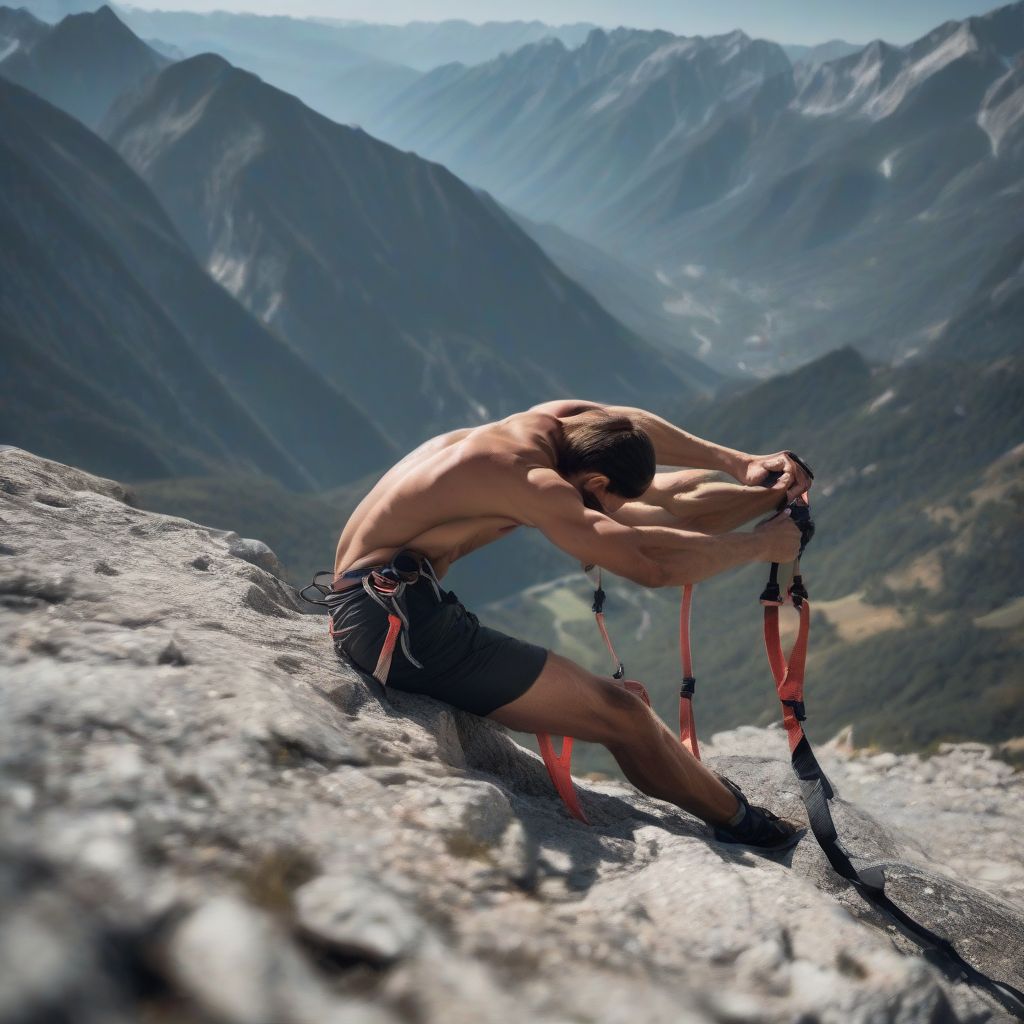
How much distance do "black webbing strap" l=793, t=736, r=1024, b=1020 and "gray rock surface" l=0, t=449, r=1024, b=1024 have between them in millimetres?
165

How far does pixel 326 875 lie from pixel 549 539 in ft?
10.2

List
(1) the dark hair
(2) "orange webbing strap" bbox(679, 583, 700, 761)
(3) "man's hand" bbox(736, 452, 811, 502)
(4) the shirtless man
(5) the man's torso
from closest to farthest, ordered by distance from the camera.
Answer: (4) the shirtless man, (5) the man's torso, (1) the dark hair, (3) "man's hand" bbox(736, 452, 811, 502), (2) "orange webbing strap" bbox(679, 583, 700, 761)

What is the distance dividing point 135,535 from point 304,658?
11.4 feet

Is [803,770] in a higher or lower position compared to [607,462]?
lower

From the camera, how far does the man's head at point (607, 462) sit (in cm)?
707

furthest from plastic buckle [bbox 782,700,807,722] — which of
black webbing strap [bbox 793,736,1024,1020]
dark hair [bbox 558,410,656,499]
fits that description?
dark hair [bbox 558,410,656,499]

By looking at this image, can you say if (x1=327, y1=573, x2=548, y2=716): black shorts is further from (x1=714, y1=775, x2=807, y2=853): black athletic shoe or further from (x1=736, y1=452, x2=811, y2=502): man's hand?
(x1=736, y1=452, x2=811, y2=502): man's hand

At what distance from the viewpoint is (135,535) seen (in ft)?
33.0

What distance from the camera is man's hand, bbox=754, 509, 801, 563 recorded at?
7.18 meters

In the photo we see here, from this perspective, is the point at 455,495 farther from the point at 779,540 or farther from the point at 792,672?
the point at 792,672

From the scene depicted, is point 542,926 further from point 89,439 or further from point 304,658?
point 89,439

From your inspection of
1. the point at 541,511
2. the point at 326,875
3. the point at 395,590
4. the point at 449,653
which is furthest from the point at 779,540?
the point at 326,875

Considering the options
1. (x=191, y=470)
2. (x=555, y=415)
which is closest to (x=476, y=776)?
(x=555, y=415)

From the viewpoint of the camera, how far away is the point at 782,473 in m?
8.34
